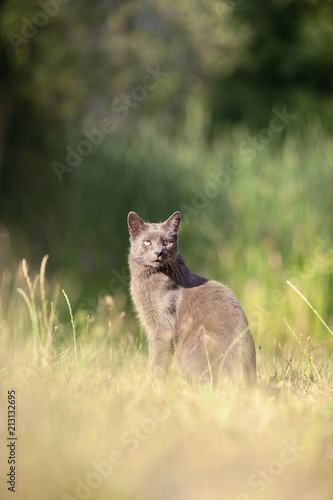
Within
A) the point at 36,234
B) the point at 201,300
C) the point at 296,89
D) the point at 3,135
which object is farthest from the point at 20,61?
the point at 296,89

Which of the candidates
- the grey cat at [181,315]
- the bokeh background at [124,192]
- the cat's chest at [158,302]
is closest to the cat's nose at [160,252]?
the grey cat at [181,315]

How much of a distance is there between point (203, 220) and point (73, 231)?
55.2 inches

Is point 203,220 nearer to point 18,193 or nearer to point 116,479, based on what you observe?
point 18,193

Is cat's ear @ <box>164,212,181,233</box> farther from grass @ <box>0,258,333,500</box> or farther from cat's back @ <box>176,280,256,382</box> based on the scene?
grass @ <box>0,258,333,500</box>

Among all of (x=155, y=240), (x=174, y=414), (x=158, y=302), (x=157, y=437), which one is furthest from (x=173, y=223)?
(x=157, y=437)

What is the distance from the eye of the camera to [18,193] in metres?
6.45

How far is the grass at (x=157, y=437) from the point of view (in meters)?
2.02

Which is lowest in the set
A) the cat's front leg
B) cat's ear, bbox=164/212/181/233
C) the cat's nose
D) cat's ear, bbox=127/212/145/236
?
the cat's front leg

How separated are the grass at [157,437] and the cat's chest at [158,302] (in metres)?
0.42

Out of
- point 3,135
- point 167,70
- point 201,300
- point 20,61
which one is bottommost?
point 201,300

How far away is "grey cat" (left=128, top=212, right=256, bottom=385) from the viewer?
10.5 feet

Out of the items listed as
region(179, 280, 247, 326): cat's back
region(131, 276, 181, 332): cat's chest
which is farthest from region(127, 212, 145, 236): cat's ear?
region(179, 280, 247, 326): cat's back

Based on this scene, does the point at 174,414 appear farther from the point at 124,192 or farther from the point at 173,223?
the point at 124,192

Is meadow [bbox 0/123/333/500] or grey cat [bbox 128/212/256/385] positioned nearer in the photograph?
meadow [bbox 0/123/333/500]
